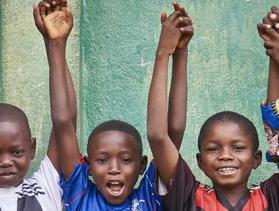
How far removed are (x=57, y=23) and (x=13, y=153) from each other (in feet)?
1.96

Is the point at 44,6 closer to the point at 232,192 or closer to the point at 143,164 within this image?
the point at 143,164

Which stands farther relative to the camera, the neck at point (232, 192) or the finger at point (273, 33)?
the neck at point (232, 192)

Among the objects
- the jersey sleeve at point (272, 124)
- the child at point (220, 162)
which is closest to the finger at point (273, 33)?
the child at point (220, 162)

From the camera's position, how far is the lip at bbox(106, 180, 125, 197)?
3.64 meters

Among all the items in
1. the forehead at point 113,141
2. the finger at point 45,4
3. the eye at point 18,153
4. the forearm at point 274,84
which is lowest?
the eye at point 18,153

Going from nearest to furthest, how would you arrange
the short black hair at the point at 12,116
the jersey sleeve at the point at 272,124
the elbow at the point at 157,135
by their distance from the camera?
the elbow at the point at 157,135 → the jersey sleeve at the point at 272,124 → the short black hair at the point at 12,116

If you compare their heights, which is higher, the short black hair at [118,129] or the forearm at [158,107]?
the forearm at [158,107]

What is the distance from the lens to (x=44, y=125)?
445cm

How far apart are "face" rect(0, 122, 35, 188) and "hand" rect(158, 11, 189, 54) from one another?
725 millimetres

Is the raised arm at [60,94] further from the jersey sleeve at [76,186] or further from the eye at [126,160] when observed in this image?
the eye at [126,160]

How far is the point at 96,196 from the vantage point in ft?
12.3

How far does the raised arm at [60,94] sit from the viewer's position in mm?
3670

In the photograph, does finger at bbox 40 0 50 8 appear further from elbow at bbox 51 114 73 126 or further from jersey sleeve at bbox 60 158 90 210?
jersey sleeve at bbox 60 158 90 210

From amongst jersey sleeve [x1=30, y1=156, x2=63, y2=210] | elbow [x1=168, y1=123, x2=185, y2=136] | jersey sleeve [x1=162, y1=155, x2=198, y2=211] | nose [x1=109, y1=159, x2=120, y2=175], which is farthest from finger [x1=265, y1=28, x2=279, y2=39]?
jersey sleeve [x1=30, y1=156, x2=63, y2=210]
